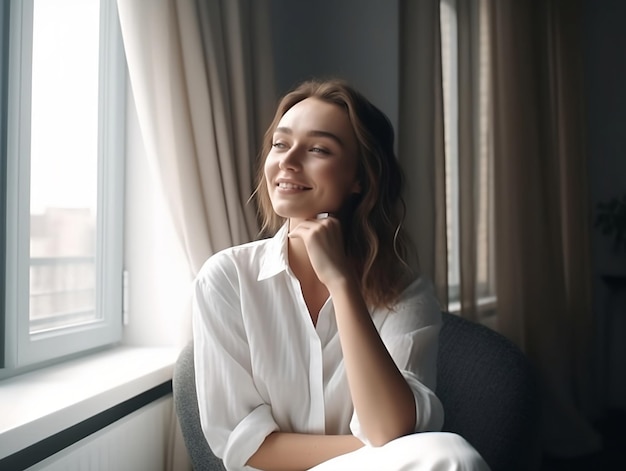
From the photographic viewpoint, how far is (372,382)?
42.3 inches

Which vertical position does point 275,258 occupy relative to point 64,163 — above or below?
below

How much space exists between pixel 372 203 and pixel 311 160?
7.5 inches

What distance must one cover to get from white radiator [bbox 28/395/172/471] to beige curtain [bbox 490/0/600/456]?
176cm

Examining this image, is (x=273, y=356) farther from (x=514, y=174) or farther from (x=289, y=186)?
(x=514, y=174)

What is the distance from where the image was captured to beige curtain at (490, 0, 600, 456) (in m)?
2.74

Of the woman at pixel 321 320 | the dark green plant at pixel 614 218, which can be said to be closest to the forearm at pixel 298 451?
the woman at pixel 321 320

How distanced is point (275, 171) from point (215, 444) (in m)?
0.57

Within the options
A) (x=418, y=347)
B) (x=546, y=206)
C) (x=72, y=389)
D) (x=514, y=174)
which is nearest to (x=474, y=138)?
(x=514, y=174)

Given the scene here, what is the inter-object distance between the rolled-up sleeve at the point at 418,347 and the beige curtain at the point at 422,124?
103 centimetres

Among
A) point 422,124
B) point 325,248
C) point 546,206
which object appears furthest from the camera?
point 546,206

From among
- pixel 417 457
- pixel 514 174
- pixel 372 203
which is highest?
pixel 514 174

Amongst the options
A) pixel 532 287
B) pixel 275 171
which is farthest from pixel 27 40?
pixel 532 287

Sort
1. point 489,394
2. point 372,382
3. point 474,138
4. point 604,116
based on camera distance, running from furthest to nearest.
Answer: point 604,116 → point 474,138 → point 489,394 → point 372,382

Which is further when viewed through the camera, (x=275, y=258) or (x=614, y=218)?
(x=614, y=218)
